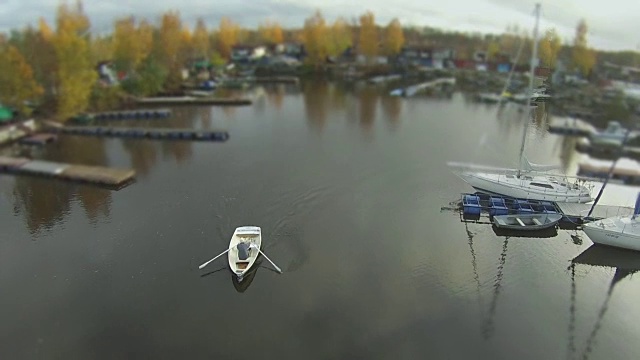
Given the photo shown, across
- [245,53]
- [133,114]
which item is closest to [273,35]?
[245,53]

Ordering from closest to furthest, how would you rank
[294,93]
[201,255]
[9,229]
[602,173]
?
[201,255] < [9,229] < [602,173] < [294,93]

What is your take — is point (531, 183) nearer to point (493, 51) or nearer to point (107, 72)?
point (107, 72)

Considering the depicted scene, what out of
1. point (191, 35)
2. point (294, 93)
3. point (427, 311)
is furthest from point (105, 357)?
point (191, 35)

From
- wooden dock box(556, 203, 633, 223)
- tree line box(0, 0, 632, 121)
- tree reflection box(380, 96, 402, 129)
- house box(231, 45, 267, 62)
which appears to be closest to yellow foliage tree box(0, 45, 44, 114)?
tree line box(0, 0, 632, 121)

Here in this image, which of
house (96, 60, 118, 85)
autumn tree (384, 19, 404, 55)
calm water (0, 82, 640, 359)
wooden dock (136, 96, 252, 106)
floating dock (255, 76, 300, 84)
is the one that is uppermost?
autumn tree (384, 19, 404, 55)

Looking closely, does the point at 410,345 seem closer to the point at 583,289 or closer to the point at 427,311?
the point at 427,311

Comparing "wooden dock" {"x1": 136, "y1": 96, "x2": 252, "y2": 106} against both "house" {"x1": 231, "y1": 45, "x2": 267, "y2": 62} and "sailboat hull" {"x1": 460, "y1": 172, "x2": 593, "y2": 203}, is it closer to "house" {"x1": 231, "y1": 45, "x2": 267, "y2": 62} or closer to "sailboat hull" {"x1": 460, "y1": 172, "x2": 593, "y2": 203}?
"sailboat hull" {"x1": 460, "y1": 172, "x2": 593, "y2": 203}

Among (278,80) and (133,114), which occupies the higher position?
(278,80)
